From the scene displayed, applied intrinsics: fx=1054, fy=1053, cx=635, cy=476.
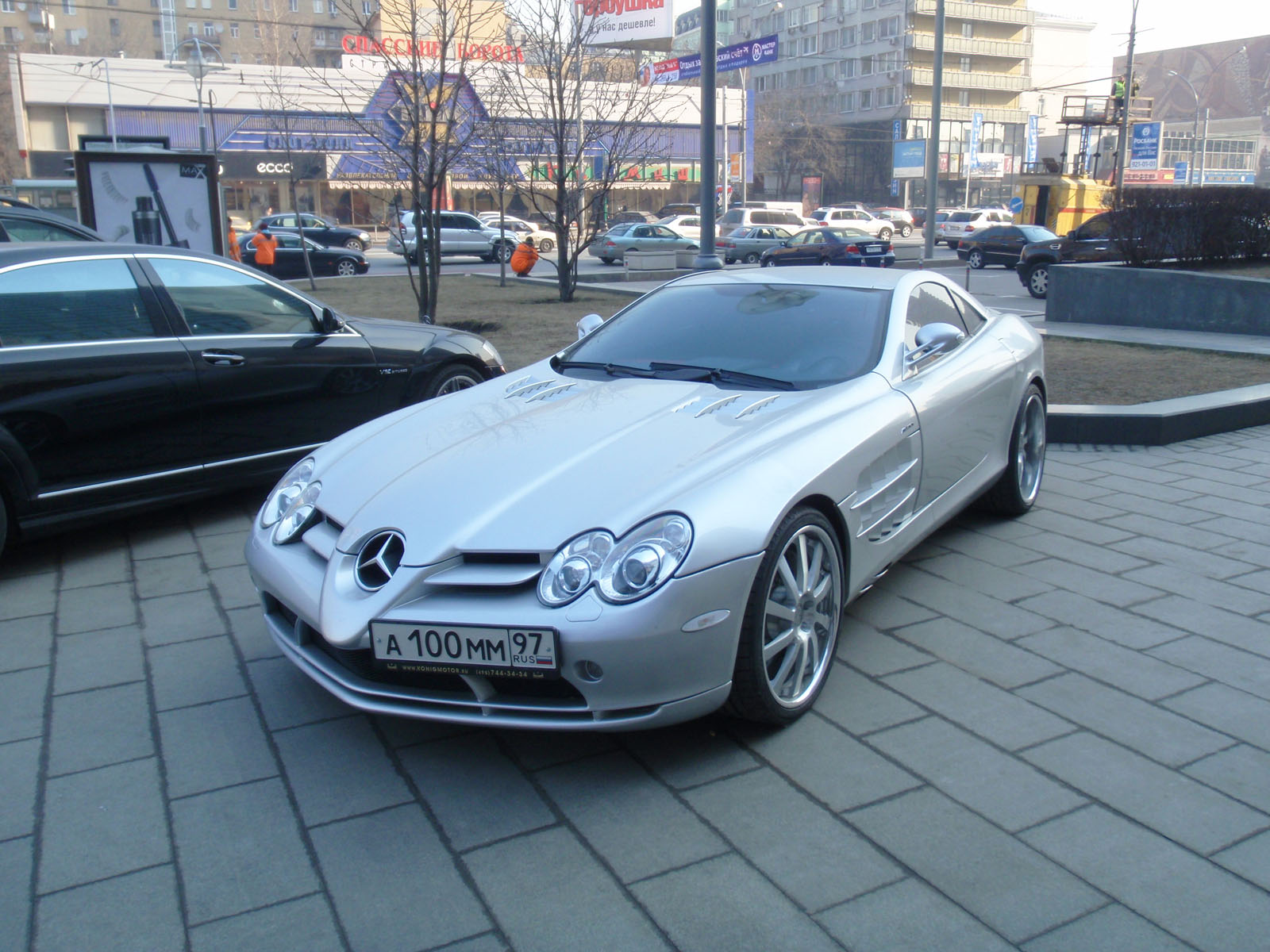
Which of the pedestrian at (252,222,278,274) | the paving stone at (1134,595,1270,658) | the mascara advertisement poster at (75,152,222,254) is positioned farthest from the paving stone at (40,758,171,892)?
the pedestrian at (252,222,278,274)

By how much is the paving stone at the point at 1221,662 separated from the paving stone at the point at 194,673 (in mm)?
3338

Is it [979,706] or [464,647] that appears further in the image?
[979,706]

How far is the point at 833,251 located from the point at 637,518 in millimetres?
26317

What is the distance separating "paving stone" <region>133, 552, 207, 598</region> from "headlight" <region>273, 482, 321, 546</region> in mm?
1283

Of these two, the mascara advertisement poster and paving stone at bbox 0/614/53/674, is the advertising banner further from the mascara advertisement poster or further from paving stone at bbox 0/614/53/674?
paving stone at bbox 0/614/53/674

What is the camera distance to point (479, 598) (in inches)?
115

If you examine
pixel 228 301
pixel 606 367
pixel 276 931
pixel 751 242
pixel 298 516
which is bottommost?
pixel 276 931

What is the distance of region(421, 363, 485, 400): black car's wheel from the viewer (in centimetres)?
637

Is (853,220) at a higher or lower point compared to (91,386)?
higher

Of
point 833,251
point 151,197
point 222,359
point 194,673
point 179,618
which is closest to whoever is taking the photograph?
point 194,673

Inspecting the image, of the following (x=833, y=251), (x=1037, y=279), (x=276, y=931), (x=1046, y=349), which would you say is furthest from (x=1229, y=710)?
(x=833, y=251)

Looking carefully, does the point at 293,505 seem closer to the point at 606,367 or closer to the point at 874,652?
the point at 606,367

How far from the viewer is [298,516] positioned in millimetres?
3557

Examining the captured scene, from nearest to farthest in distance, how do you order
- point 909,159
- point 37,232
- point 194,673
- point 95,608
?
point 194,673, point 95,608, point 37,232, point 909,159
